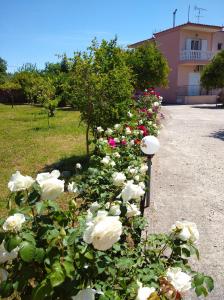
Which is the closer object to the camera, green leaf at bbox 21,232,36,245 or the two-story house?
green leaf at bbox 21,232,36,245

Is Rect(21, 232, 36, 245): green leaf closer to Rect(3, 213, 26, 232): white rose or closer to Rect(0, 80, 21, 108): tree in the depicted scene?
Rect(3, 213, 26, 232): white rose

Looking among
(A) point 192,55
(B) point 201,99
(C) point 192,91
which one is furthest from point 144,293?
(C) point 192,91

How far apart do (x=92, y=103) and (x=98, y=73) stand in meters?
0.71

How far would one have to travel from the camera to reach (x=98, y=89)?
731cm

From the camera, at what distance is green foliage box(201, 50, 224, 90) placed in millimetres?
24734

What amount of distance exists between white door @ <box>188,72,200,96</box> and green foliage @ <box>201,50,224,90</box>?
5377 mm

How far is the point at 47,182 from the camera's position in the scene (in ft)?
5.90

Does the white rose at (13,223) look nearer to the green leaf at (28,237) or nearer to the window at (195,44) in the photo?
the green leaf at (28,237)

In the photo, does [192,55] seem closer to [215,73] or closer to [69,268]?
[215,73]

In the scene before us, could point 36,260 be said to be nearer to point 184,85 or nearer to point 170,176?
point 170,176

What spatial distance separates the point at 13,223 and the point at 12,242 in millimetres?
92

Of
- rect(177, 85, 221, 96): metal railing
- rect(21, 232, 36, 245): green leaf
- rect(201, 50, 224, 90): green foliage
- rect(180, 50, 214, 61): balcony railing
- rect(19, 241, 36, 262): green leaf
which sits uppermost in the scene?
rect(180, 50, 214, 61): balcony railing

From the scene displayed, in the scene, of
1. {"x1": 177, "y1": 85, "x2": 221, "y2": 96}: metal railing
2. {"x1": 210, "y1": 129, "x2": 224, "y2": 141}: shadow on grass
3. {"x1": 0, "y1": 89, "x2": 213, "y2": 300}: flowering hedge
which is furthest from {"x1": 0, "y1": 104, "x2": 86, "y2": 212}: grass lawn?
{"x1": 177, "y1": 85, "x2": 221, "y2": 96}: metal railing

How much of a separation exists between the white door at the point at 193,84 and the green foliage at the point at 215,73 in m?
5.38
